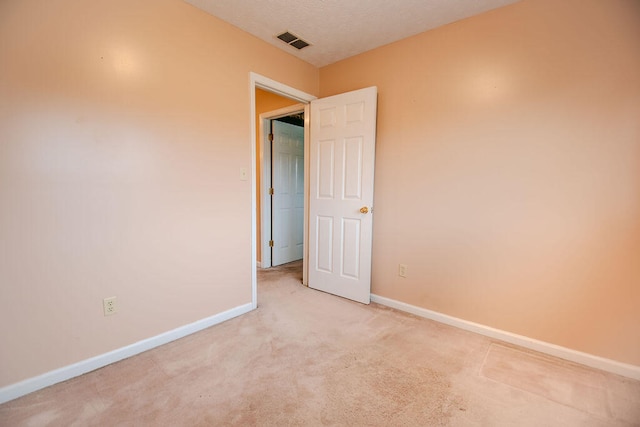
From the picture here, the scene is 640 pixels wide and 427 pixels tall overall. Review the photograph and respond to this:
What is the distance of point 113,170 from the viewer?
174 centimetres

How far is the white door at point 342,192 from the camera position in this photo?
8.72 ft

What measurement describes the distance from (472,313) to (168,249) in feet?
7.98

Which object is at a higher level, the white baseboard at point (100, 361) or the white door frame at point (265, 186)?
the white door frame at point (265, 186)

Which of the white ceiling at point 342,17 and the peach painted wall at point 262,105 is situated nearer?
the white ceiling at point 342,17

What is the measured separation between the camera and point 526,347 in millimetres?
2023

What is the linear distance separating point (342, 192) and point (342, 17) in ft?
4.84

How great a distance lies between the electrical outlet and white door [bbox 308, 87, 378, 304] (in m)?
1.84

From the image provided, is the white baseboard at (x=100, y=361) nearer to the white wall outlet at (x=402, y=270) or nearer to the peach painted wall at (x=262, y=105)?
the white wall outlet at (x=402, y=270)

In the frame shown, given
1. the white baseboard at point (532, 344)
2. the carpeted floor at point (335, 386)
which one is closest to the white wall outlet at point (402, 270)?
the white baseboard at point (532, 344)

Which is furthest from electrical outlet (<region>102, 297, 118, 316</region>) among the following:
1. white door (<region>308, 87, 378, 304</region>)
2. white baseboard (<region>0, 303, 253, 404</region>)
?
white door (<region>308, 87, 378, 304</region>)

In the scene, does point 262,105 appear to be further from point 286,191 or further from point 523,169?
point 523,169

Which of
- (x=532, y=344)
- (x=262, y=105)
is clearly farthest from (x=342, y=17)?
(x=532, y=344)

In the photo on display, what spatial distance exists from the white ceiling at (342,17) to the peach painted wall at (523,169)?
0.14m

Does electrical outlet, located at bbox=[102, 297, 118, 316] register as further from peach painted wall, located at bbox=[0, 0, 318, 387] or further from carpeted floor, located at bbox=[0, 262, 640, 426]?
carpeted floor, located at bbox=[0, 262, 640, 426]
